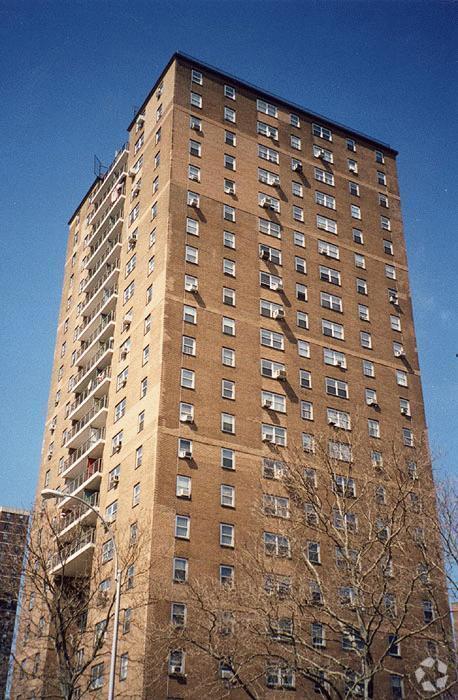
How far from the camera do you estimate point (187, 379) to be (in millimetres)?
52250

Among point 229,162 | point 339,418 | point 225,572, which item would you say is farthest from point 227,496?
point 229,162

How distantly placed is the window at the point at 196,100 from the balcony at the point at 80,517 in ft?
103

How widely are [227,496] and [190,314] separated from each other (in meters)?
12.7

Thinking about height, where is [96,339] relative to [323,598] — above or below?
above

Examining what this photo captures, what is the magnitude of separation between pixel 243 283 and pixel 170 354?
9.31 metres

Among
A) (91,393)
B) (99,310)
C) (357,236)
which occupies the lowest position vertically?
(91,393)

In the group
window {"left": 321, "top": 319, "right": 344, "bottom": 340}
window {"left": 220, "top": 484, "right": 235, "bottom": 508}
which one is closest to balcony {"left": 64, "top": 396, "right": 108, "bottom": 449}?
window {"left": 220, "top": 484, "right": 235, "bottom": 508}

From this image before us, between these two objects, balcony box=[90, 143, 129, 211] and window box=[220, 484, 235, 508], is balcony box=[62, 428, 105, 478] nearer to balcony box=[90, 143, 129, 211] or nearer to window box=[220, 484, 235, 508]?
window box=[220, 484, 235, 508]

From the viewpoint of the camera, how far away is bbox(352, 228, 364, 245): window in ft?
222

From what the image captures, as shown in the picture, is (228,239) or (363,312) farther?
(363,312)

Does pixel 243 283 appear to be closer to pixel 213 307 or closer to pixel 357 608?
pixel 213 307

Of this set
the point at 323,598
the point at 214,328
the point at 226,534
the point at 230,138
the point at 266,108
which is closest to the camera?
the point at 323,598

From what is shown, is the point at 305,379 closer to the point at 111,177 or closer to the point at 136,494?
the point at 136,494

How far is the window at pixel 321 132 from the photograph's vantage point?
71625 millimetres
